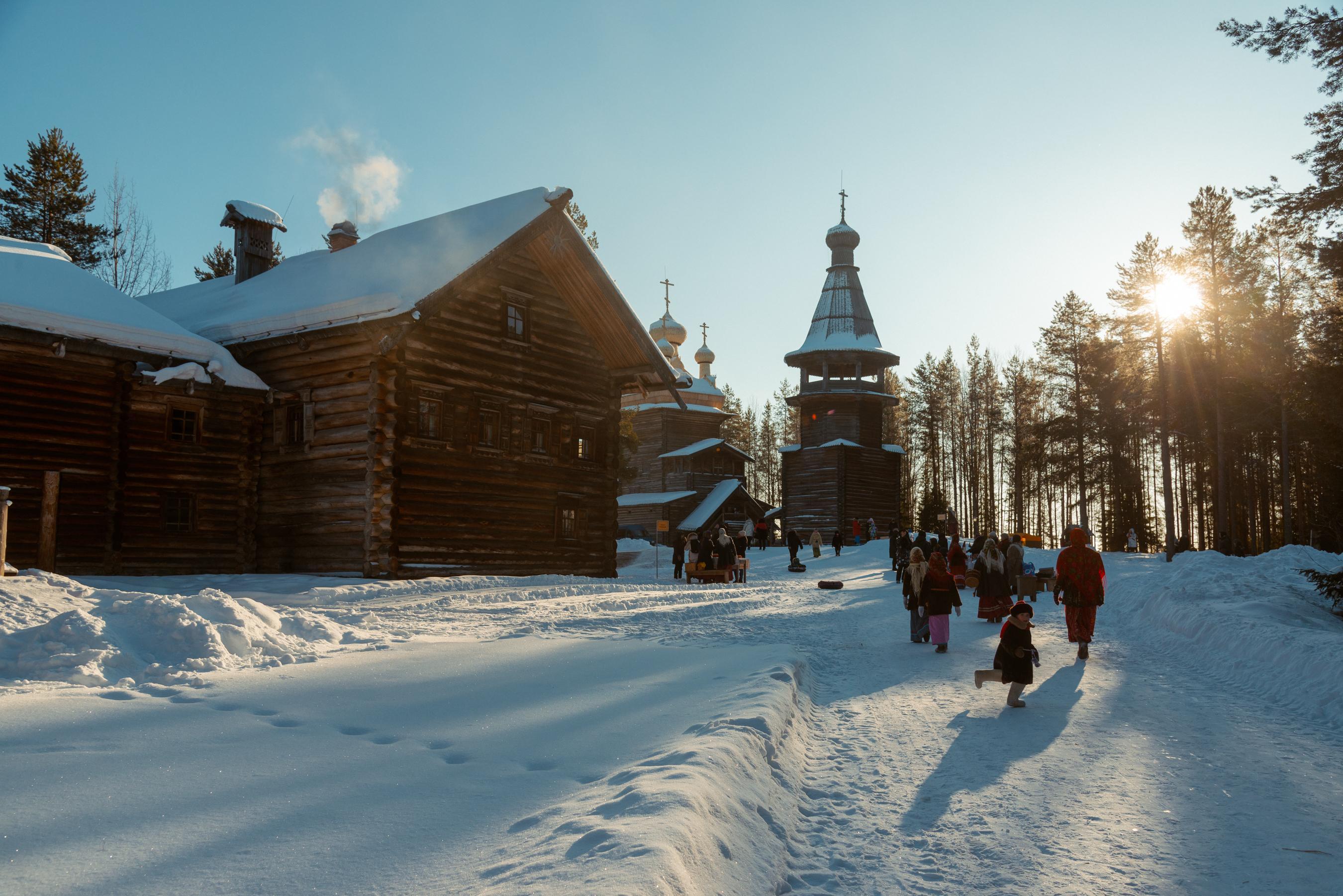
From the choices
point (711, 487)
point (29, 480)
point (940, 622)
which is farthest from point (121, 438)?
point (711, 487)

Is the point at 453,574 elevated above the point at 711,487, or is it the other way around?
the point at 711,487

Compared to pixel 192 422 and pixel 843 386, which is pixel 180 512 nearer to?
pixel 192 422

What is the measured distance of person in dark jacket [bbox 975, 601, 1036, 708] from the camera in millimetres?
8305

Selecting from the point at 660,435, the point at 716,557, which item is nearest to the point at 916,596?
the point at 716,557

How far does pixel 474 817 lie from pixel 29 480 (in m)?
16.4

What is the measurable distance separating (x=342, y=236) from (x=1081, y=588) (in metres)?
24.1

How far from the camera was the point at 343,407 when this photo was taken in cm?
1905

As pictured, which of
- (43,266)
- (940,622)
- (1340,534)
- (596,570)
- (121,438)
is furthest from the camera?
(1340,534)

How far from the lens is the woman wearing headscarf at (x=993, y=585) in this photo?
602 inches

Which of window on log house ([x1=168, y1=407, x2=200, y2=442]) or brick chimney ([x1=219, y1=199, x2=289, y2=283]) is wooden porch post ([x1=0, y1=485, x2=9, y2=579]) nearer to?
window on log house ([x1=168, y1=407, x2=200, y2=442])

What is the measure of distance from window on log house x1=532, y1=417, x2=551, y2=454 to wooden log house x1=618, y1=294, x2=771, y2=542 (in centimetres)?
2304

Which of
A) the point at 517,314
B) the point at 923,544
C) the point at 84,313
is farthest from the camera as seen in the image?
the point at 923,544

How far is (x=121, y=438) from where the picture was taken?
17.5m

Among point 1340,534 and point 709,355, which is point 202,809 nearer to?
point 1340,534
